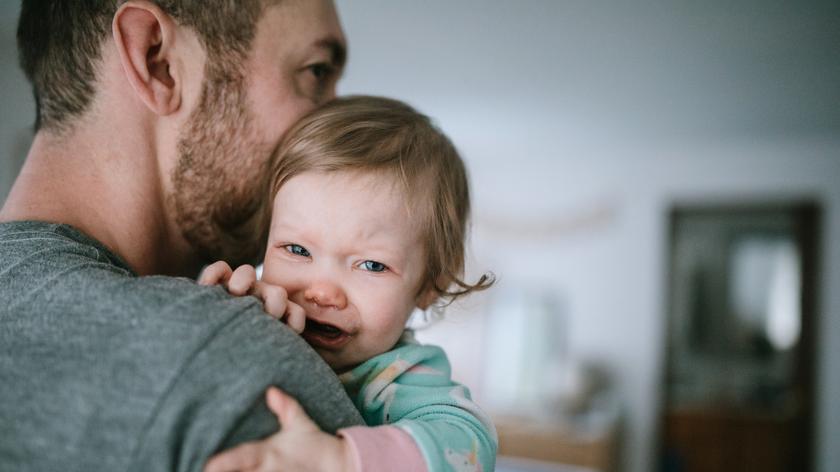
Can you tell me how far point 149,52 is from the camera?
841 millimetres

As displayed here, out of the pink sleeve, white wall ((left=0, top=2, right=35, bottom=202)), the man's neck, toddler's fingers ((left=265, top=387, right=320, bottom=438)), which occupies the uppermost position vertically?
white wall ((left=0, top=2, right=35, bottom=202))

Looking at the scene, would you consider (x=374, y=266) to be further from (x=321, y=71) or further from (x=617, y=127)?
(x=617, y=127)

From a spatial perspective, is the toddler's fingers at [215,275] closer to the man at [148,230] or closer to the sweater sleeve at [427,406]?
the man at [148,230]

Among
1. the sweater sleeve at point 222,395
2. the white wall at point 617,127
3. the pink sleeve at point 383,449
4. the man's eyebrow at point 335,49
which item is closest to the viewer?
the sweater sleeve at point 222,395

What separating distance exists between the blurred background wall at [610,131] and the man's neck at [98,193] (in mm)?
1216

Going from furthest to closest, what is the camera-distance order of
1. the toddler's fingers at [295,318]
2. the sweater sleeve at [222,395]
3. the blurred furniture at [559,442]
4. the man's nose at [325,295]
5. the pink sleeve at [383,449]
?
the blurred furniture at [559,442] → the man's nose at [325,295] → the toddler's fingers at [295,318] → the pink sleeve at [383,449] → the sweater sleeve at [222,395]

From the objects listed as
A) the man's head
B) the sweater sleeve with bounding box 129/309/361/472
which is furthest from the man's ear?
the sweater sleeve with bounding box 129/309/361/472

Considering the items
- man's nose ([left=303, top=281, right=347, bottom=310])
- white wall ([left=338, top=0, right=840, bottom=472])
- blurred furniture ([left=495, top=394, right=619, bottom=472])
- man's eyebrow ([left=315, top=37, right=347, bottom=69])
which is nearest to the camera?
man's nose ([left=303, top=281, right=347, bottom=310])

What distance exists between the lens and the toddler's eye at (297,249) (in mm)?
842

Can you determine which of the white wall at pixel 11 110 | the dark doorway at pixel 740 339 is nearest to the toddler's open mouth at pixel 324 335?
Answer: the white wall at pixel 11 110

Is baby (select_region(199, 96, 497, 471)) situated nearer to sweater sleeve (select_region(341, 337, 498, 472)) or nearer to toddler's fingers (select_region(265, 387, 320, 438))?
sweater sleeve (select_region(341, 337, 498, 472))

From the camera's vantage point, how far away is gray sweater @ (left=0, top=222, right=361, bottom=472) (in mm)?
476

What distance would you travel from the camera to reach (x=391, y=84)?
4043 millimetres

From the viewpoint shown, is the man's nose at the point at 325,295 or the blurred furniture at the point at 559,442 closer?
the man's nose at the point at 325,295
